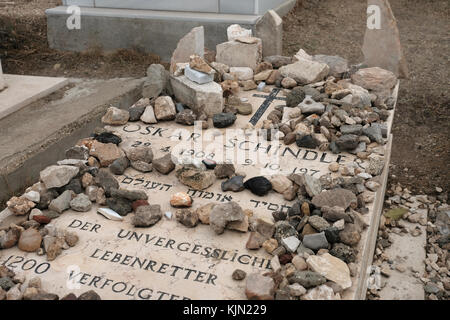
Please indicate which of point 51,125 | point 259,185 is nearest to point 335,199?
point 259,185

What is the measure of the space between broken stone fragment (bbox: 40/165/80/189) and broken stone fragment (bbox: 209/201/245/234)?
3.42 feet

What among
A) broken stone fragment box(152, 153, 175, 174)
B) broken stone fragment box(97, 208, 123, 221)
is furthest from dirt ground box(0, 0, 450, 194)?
broken stone fragment box(97, 208, 123, 221)

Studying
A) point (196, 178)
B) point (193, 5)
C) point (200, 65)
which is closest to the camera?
point (196, 178)

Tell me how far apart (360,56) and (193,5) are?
2.48 m

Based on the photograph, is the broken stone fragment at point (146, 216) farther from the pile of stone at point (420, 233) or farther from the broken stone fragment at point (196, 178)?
the pile of stone at point (420, 233)

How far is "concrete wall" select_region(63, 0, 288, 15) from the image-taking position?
6.97 meters

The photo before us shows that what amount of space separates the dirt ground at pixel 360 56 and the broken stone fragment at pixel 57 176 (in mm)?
3022

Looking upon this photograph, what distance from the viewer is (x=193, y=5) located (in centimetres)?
723

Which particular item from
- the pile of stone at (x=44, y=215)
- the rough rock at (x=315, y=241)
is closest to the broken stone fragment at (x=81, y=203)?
the pile of stone at (x=44, y=215)

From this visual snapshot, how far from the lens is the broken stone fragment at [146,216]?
10.3 ft

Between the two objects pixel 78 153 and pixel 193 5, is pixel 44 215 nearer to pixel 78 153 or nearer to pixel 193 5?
pixel 78 153

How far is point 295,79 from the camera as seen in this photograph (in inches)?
197

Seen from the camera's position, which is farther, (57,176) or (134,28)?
(134,28)

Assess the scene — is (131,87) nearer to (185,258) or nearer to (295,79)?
(295,79)
